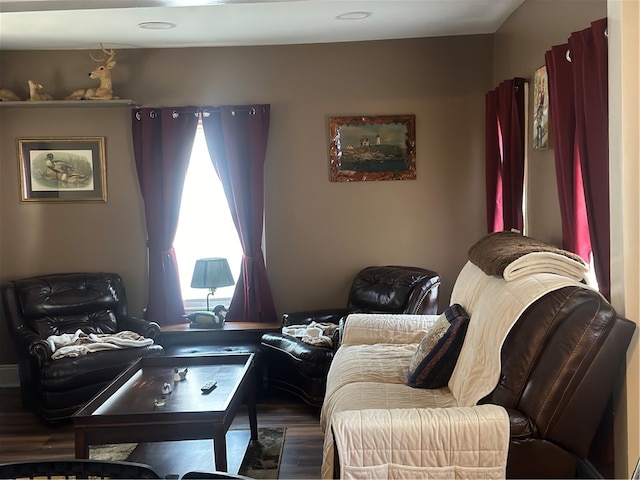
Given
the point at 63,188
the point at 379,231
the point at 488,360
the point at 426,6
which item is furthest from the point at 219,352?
the point at 426,6

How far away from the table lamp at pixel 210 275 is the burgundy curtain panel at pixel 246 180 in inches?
9.8

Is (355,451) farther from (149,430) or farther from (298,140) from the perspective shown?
(298,140)

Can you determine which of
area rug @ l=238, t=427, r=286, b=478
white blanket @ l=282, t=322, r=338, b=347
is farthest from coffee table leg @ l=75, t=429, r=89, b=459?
white blanket @ l=282, t=322, r=338, b=347

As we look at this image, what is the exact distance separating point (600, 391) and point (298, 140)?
10.9 feet

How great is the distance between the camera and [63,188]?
5.07 metres

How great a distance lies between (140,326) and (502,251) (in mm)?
2797

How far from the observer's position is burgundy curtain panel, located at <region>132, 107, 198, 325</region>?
4969mm

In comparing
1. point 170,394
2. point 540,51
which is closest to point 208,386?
point 170,394

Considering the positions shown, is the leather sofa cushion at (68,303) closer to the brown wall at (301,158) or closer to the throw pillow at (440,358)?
the brown wall at (301,158)

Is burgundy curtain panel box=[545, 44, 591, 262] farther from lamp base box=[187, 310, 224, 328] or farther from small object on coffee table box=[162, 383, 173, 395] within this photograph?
lamp base box=[187, 310, 224, 328]

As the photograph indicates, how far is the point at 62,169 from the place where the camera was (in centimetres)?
505

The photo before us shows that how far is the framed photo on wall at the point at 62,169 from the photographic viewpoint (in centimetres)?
503

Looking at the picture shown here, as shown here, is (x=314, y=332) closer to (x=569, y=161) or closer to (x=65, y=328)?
(x=65, y=328)

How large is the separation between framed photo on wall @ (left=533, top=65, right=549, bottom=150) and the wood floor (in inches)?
81.1
